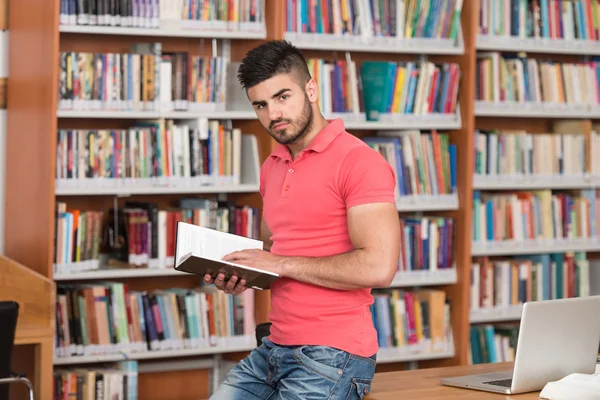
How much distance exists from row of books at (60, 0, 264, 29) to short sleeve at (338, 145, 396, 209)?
6.41ft

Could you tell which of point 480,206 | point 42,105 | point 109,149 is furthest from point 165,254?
point 480,206

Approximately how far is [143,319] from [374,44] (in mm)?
1626

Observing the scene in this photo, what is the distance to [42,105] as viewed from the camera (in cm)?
411

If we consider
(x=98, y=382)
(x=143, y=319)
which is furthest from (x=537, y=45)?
(x=98, y=382)

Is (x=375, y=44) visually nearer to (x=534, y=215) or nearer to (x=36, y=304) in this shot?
(x=534, y=215)

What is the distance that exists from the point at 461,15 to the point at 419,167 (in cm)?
78

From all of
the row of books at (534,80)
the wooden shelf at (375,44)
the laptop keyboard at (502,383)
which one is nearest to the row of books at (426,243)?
the row of books at (534,80)

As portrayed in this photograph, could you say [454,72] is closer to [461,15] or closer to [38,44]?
[461,15]

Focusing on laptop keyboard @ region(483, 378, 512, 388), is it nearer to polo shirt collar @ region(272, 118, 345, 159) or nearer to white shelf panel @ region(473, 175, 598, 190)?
polo shirt collar @ region(272, 118, 345, 159)

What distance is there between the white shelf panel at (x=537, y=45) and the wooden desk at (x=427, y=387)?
226 centimetres

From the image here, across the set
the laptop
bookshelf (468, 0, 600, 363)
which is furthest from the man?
bookshelf (468, 0, 600, 363)

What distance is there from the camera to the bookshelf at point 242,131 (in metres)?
4.14

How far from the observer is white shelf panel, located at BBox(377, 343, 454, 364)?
15.7 ft

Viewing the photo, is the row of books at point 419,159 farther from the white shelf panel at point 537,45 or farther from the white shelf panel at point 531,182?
the white shelf panel at point 537,45
